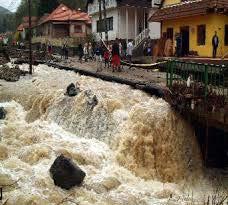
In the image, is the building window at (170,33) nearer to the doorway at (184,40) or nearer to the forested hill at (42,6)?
the doorway at (184,40)

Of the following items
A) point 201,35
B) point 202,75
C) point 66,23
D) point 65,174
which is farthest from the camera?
point 66,23

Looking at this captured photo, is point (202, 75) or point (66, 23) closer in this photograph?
point (202, 75)

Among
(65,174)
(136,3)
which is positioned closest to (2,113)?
(65,174)

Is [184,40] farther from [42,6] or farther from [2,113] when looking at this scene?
[42,6]

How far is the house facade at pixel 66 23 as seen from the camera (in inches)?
2579

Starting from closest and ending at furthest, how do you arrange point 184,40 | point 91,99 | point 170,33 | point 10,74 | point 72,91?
point 91,99 → point 72,91 → point 10,74 → point 184,40 → point 170,33

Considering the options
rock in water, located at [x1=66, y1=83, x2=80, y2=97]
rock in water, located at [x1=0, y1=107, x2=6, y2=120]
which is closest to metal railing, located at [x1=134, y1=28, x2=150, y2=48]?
rock in water, located at [x1=66, y1=83, x2=80, y2=97]

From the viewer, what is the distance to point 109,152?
1589 cm

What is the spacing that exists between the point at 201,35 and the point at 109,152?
15663 millimetres

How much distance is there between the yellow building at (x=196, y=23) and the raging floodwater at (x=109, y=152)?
967cm

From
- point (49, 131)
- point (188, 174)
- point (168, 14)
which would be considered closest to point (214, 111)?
point (188, 174)

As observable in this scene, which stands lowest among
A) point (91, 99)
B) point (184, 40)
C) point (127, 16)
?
point (91, 99)

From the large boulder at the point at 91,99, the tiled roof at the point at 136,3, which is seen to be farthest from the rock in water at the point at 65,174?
the tiled roof at the point at 136,3

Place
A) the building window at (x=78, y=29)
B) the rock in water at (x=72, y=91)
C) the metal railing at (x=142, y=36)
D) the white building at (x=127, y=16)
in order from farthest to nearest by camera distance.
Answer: the building window at (x=78, y=29), the white building at (x=127, y=16), the metal railing at (x=142, y=36), the rock in water at (x=72, y=91)
